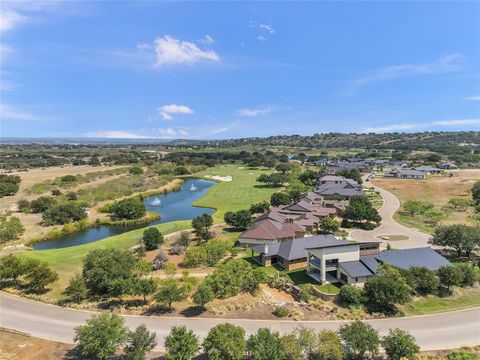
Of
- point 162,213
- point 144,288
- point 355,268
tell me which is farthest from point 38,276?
point 162,213

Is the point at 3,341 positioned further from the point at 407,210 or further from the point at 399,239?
the point at 407,210

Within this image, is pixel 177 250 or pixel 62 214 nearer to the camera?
pixel 177 250

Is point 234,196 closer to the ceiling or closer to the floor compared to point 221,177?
closer to the floor

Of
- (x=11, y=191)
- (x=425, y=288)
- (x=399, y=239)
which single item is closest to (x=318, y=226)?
(x=399, y=239)

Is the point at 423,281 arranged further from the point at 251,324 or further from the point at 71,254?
the point at 71,254

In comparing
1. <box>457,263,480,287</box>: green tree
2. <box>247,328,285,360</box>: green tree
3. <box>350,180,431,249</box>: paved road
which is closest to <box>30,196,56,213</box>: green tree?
<box>350,180,431,249</box>: paved road

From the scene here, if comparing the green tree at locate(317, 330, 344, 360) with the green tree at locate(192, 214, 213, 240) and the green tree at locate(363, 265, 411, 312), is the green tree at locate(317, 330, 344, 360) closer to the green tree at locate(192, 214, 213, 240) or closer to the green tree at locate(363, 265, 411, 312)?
the green tree at locate(363, 265, 411, 312)
